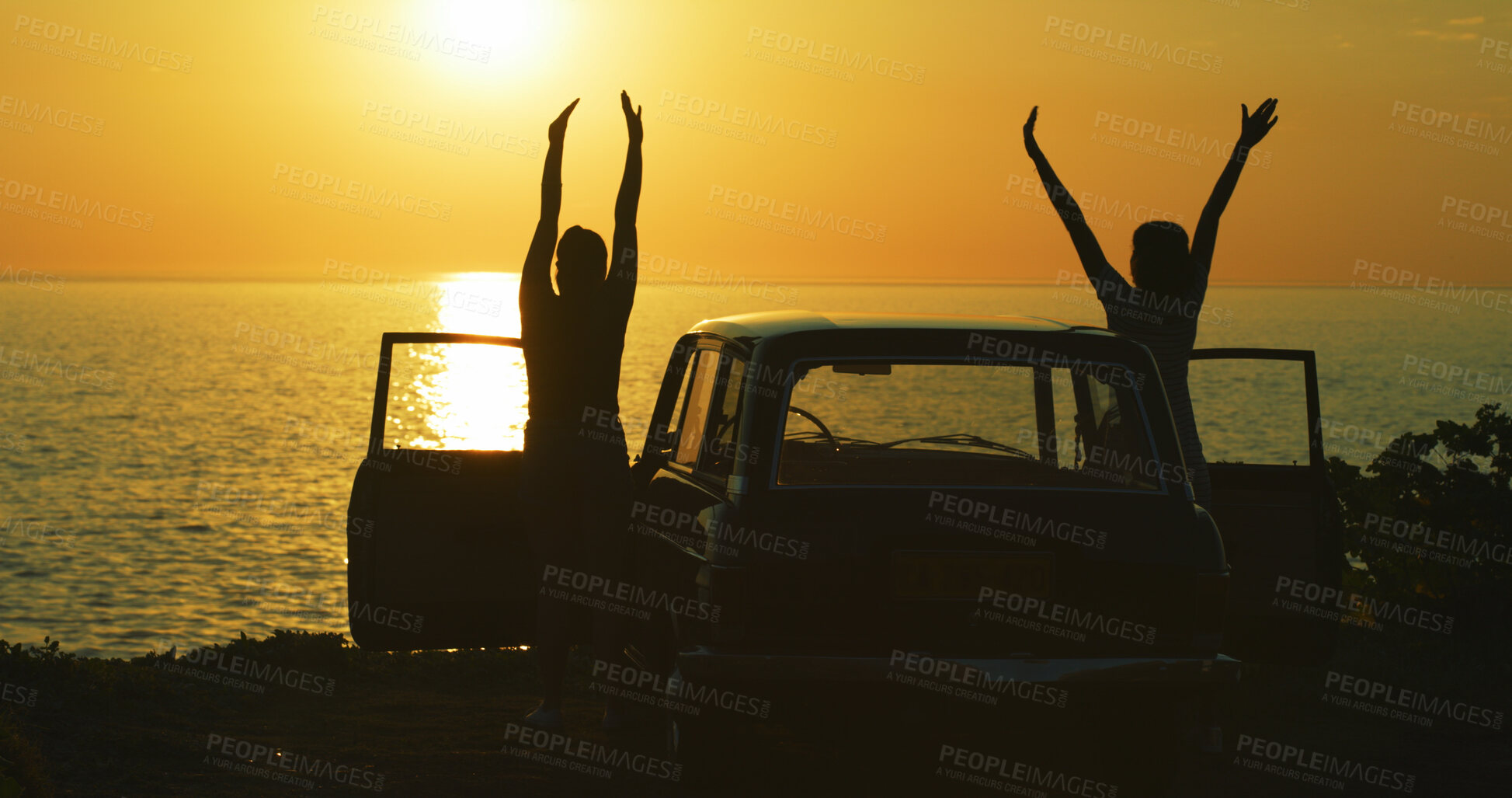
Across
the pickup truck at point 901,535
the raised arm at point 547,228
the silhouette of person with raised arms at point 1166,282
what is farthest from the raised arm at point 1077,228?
the raised arm at point 547,228

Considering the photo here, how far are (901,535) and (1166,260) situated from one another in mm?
2117

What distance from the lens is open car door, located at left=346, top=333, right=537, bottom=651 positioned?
227 inches

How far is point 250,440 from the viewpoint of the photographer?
82.3m

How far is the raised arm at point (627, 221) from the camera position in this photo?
5.70 meters

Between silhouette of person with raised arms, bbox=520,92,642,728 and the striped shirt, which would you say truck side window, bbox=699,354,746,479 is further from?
the striped shirt

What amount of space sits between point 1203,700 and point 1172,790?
834 millimetres

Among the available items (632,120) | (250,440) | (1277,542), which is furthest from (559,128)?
(250,440)

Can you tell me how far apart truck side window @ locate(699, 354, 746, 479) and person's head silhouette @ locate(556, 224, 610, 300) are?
76 centimetres

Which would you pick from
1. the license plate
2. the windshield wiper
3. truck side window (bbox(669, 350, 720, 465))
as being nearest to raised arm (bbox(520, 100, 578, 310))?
truck side window (bbox(669, 350, 720, 465))

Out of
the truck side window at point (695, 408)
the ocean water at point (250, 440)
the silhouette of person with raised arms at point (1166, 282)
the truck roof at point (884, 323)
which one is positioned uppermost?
the silhouette of person with raised arms at point (1166, 282)

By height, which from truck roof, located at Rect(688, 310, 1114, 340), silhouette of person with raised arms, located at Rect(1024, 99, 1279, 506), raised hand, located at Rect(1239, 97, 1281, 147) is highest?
raised hand, located at Rect(1239, 97, 1281, 147)

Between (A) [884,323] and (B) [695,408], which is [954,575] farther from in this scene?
(B) [695,408]

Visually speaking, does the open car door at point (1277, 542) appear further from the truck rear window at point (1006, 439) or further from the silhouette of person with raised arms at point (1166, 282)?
the truck rear window at point (1006, 439)

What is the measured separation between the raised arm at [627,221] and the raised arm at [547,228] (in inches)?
11.1
